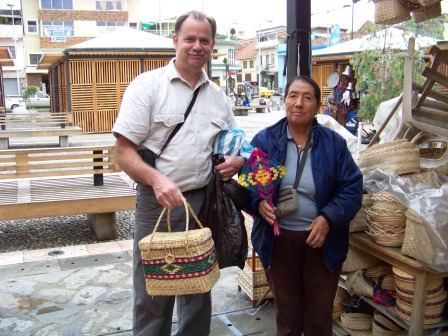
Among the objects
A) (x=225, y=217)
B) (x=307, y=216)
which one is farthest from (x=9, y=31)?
(x=307, y=216)

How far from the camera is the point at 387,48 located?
1081 cm

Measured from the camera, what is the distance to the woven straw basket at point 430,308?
261cm

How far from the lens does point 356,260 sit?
2979mm

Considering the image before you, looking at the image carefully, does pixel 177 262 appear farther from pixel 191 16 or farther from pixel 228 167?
pixel 191 16

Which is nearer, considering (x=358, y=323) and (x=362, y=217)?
(x=362, y=217)

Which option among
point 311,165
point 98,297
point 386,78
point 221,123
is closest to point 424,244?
point 311,165

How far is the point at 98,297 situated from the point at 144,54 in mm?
13997

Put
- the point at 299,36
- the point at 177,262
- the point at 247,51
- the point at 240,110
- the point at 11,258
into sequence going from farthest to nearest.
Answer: the point at 247,51 → the point at 240,110 → the point at 11,258 → the point at 299,36 → the point at 177,262

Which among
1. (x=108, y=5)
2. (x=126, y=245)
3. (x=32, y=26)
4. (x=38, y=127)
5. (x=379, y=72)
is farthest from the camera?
(x=108, y=5)

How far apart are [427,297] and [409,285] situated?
11 cm

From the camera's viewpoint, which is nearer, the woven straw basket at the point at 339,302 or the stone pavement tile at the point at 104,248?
the woven straw basket at the point at 339,302

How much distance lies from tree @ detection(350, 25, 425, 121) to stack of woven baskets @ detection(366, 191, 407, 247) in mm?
8275

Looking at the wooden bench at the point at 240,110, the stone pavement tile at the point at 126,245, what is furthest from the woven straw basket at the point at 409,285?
the wooden bench at the point at 240,110

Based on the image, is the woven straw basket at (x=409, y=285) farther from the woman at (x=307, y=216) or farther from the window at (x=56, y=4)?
the window at (x=56, y=4)
